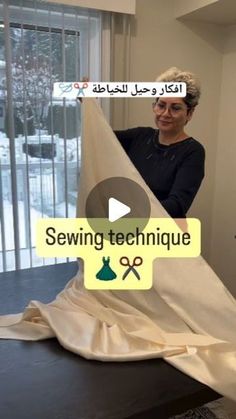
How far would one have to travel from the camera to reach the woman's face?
1417mm

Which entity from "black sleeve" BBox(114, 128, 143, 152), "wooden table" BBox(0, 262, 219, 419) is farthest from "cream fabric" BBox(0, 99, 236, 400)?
"black sleeve" BBox(114, 128, 143, 152)

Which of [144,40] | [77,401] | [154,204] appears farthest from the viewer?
[144,40]

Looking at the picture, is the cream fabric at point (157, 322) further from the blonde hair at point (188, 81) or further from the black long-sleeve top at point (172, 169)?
the blonde hair at point (188, 81)

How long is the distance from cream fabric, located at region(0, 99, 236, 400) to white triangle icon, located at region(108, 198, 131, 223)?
0.33ft

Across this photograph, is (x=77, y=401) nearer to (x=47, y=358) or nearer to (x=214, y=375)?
(x=47, y=358)

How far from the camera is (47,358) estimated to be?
937 mm

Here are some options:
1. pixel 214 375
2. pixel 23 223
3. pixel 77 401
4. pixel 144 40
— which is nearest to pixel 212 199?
pixel 144 40

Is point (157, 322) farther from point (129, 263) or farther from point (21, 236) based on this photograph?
point (21, 236)

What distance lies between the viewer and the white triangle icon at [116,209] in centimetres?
116

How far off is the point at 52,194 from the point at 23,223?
9.0 inches

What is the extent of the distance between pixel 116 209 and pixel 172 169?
0.36 meters

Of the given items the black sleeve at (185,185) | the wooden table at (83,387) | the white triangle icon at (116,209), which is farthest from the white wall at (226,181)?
the wooden table at (83,387)

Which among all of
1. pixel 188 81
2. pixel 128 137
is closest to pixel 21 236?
pixel 128 137

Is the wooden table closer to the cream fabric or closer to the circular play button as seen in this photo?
the cream fabric
